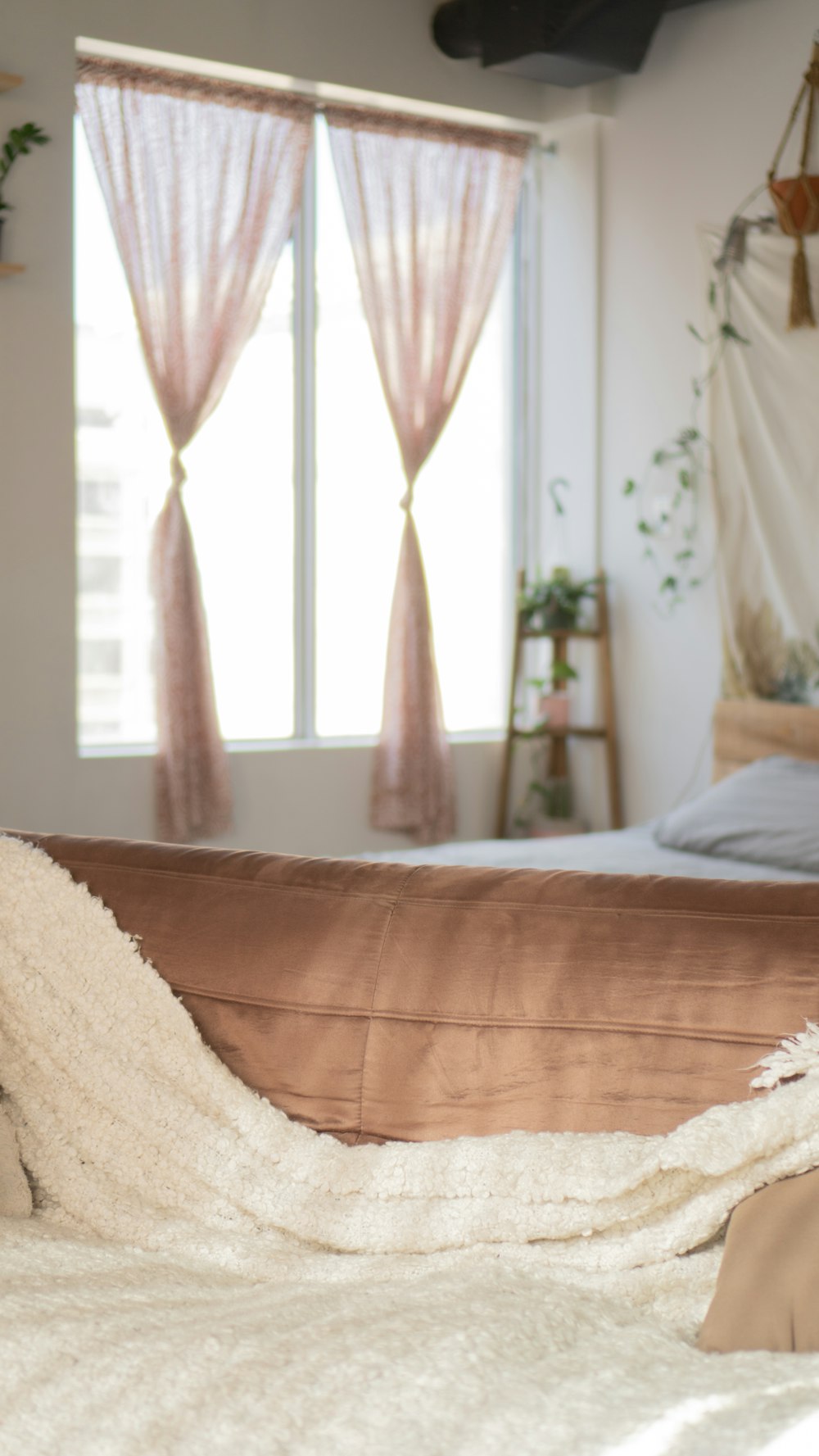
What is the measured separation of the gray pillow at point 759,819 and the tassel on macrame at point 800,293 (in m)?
1.20

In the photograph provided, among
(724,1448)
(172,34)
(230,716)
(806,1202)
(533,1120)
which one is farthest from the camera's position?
(230,716)

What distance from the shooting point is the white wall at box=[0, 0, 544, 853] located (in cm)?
394

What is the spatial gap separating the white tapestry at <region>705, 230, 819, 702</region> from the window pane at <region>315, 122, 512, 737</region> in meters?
0.96

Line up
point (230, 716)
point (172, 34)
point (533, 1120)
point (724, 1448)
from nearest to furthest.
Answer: point (724, 1448) < point (533, 1120) < point (172, 34) < point (230, 716)

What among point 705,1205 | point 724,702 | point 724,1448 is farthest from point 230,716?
point 724,1448

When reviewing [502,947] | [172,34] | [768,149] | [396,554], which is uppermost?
[172,34]

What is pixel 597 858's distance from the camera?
3.44 meters

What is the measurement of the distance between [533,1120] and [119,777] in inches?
115

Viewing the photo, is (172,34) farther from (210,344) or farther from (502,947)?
(502,947)

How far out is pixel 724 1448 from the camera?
1.00 metres

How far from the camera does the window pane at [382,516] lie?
4.68 m

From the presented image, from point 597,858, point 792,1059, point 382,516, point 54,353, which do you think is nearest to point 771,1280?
point 792,1059

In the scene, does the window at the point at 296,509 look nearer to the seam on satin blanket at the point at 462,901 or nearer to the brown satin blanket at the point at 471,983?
the seam on satin blanket at the point at 462,901

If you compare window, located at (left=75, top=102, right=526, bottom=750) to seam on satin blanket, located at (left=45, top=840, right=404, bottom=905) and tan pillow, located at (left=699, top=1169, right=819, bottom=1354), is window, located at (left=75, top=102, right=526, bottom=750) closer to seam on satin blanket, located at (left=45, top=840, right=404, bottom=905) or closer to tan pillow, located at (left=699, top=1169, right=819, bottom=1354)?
seam on satin blanket, located at (left=45, top=840, right=404, bottom=905)
